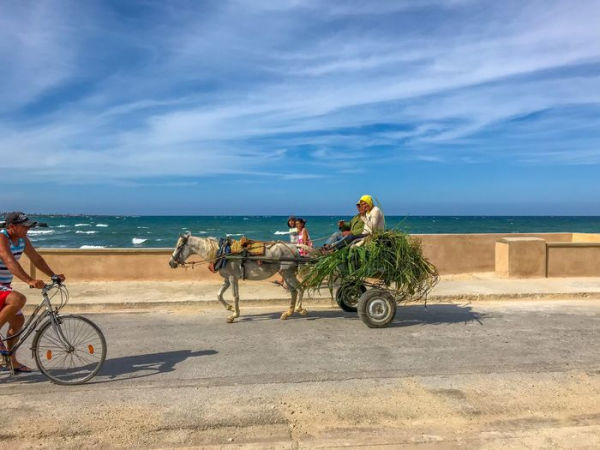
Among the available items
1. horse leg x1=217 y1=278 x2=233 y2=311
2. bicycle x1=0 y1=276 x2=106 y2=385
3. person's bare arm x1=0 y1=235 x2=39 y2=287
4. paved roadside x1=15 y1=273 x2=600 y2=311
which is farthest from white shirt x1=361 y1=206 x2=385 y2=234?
person's bare arm x1=0 y1=235 x2=39 y2=287

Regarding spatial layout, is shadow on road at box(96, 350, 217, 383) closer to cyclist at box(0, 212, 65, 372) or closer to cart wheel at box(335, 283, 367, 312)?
cyclist at box(0, 212, 65, 372)

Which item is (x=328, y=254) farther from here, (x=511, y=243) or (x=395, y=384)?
(x=511, y=243)

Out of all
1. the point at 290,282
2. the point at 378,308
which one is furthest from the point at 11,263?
the point at 378,308

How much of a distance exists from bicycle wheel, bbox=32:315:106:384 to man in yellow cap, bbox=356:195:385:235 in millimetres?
4753

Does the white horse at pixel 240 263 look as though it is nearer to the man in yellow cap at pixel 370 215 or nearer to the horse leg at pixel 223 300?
the horse leg at pixel 223 300

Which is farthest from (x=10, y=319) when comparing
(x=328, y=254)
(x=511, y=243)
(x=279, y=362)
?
(x=511, y=243)

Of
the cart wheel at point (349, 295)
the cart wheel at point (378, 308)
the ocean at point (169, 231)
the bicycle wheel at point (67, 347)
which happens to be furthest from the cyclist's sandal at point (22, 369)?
the ocean at point (169, 231)

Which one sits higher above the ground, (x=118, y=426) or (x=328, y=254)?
(x=328, y=254)

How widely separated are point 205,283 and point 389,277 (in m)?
6.14

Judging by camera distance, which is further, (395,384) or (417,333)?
(417,333)

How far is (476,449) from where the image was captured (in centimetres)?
458

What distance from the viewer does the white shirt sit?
30.6 ft

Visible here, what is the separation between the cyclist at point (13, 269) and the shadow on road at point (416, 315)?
4195 mm

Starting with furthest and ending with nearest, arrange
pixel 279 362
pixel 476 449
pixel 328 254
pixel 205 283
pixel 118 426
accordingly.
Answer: pixel 205 283, pixel 328 254, pixel 279 362, pixel 118 426, pixel 476 449
